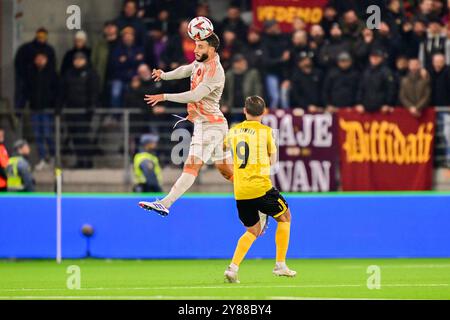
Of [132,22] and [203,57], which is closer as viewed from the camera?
[203,57]

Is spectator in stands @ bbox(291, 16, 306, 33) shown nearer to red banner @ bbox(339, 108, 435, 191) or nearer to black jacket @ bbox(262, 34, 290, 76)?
black jacket @ bbox(262, 34, 290, 76)

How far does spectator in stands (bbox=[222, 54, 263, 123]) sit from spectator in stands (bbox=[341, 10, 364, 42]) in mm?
1872

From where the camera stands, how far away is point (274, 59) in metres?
24.1

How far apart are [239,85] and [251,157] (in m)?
8.42

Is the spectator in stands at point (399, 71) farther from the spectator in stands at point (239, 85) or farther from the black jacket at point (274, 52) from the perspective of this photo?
the spectator in stands at point (239, 85)

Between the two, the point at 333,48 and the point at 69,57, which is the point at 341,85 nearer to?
the point at 333,48

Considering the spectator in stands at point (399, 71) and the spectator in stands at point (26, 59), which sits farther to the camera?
the spectator in stands at point (26, 59)

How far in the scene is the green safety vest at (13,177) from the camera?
21844mm

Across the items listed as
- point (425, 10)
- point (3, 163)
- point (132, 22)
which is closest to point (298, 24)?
point (425, 10)

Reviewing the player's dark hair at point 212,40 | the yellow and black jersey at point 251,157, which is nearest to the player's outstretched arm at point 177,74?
the player's dark hair at point 212,40

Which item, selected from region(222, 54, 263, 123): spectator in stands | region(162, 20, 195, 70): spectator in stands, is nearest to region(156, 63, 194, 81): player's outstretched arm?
region(222, 54, 263, 123): spectator in stands

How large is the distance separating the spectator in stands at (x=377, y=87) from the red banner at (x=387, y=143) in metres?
0.15
